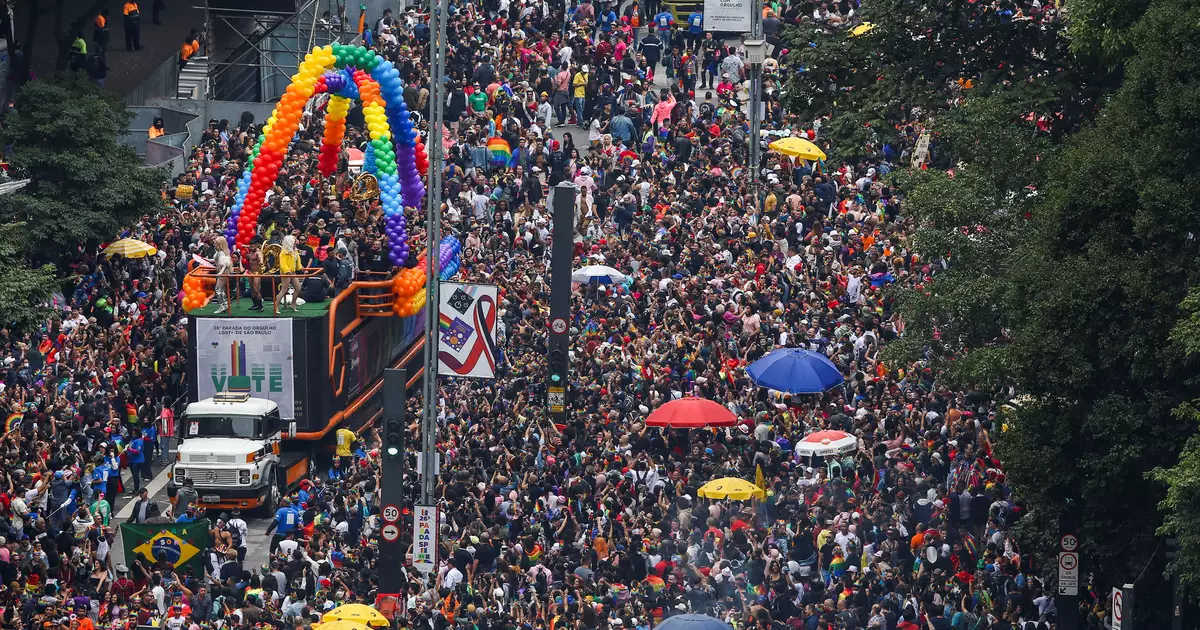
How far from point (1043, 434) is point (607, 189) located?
22.2 metres

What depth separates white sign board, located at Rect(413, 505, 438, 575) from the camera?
29.0 m

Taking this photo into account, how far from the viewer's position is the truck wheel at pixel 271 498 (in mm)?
33562

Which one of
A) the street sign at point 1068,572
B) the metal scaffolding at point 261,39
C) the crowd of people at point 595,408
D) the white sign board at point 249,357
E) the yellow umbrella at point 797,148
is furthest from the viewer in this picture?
the metal scaffolding at point 261,39

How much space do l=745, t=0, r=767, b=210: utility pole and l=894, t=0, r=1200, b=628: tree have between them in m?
16.6

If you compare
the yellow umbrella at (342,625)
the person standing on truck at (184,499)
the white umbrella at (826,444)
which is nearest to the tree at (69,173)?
the person standing on truck at (184,499)

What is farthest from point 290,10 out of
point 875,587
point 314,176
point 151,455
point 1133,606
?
point 1133,606

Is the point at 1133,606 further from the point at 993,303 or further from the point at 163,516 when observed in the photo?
the point at 163,516

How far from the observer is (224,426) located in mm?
33625

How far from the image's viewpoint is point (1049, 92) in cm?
2941

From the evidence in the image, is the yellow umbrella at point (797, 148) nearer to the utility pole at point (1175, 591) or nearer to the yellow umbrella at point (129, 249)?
the yellow umbrella at point (129, 249)

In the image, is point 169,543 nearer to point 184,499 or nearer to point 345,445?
point 184,499

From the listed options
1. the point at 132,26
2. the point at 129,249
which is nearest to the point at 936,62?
the point at 129,249

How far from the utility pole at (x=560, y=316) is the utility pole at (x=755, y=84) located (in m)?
8.67

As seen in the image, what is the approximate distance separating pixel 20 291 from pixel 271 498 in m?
6.11
